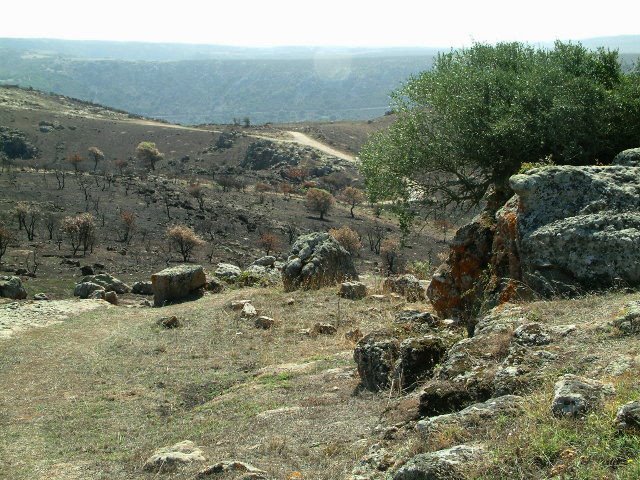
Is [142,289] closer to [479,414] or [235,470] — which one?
[235,470]

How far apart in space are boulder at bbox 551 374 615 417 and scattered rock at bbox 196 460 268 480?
2494 millimetres

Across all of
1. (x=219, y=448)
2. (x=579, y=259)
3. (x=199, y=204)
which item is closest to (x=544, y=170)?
(x=579, y=259)

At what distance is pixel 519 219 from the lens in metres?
8.99

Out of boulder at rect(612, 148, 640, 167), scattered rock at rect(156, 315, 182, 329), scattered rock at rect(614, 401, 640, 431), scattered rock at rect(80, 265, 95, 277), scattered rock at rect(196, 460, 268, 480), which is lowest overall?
scattered rock at rect(80, 265, 95, 277)

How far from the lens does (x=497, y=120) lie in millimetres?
14070

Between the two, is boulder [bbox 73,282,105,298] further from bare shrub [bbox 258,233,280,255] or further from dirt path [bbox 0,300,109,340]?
bare shrub [bbox 258,233,280,255]

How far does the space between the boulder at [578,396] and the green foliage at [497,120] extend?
7.43m

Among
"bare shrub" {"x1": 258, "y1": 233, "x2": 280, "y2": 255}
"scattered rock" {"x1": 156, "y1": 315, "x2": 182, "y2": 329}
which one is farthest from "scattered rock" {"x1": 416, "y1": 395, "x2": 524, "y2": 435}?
"bare shrub" {"x1": 258, "y1": 233, "x2": 280, "y2": 255}

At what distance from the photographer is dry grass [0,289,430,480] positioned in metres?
6.98

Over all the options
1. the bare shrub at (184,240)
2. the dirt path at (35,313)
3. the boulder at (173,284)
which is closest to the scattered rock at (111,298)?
the dirt path at (35,313)

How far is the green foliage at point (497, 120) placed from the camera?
41.8ft

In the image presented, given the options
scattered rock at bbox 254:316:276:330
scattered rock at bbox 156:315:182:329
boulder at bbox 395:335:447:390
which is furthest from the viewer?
scattered rock at bbox 156:315:182:329

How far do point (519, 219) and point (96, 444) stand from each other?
5.96 metres

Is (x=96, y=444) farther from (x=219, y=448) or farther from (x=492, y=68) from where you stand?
(x=492, y=68)
